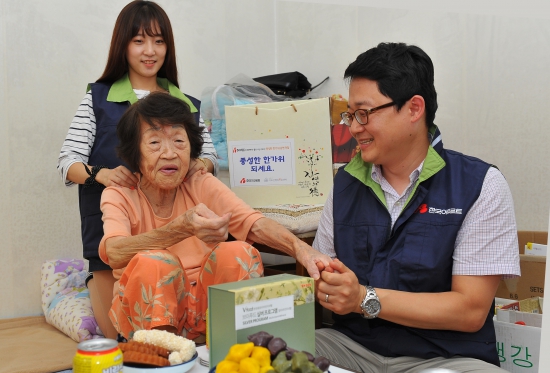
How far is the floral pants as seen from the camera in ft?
5.77

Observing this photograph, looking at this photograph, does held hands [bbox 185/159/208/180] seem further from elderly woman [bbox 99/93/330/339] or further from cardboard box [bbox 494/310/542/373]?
cardboard box [bbox 494/310/542/373]

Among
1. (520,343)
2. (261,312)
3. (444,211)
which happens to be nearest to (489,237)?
(444,211)

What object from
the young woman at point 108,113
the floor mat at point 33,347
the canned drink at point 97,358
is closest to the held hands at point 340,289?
the canned drink at point 97,358

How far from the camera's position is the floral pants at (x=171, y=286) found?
1758mm

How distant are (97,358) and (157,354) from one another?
28 cm

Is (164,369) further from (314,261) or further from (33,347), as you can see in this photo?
(33,347)

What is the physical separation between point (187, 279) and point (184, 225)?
0.87 ft

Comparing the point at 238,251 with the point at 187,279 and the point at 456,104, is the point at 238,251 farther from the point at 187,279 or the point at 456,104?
the point at 456,104

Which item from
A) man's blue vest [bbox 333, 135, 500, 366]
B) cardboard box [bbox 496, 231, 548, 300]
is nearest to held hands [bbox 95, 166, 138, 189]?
man's blue vest [bbox 333, 135, 500, 366]

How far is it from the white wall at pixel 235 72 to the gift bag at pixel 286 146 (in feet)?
1.96

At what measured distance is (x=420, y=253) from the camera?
5.51 feet

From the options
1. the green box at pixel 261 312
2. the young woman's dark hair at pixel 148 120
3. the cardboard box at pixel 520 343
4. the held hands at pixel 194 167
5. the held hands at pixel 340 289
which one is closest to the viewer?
the green box at pixel 261 312

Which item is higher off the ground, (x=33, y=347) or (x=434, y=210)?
(x=434, y=210)

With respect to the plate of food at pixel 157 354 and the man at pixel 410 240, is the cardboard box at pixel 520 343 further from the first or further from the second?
the plate of food at pixel 157 354
